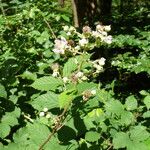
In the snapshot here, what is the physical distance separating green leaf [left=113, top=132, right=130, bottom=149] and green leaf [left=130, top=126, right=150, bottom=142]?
3cm

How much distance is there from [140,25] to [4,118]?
14.2ft

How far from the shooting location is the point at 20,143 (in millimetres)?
1923

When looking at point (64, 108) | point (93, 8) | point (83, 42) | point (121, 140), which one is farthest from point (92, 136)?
point (93, 8)

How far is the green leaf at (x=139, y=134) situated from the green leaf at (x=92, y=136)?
170 millimetres

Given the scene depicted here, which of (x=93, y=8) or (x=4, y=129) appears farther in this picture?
(x=93, y=8)

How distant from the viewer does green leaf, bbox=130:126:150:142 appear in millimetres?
1736

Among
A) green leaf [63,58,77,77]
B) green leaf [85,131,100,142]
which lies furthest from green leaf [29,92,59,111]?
green leaf [85,131,100,142]

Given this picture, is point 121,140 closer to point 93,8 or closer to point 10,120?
point 10,120

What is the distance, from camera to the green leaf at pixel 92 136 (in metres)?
1.78

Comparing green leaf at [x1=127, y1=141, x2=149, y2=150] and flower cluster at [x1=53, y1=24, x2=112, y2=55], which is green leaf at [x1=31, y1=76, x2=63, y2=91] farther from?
green leaf at [x1=127, y1=141, x2=149, y2=150]

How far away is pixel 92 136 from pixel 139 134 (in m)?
0.23

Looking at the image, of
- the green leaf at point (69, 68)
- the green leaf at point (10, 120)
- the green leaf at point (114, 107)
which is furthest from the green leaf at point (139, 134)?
the green leaf at point (10, 120)

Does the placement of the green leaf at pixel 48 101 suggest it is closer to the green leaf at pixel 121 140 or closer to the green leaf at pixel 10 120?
the green leaf at pixel 121 140

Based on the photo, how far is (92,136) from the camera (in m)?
1.80
